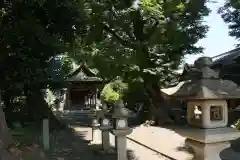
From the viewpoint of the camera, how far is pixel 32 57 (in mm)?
12227

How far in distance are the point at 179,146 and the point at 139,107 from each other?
40.6 ft

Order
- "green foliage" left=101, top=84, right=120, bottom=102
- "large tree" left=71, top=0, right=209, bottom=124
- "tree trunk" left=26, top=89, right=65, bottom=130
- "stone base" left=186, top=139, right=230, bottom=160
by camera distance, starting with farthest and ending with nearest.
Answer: "green foliage" left=101, top=84, right=120, bottom=102 → "large tree" left=71, top=0, right=209, bottom=124 → "tree trunk" left=26, top=89, right=65, bottom=130 → "stone base" left=186, top=139, right=230, bottom=160

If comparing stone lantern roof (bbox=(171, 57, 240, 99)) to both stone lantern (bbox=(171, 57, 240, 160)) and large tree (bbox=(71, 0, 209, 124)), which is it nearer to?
stone lantern (bbox=(171, 57, 240, 160))

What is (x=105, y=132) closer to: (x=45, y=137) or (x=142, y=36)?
(x=45, y=137)

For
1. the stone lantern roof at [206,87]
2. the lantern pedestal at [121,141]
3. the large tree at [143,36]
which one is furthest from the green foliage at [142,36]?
the stone lantern roof at [206,87]

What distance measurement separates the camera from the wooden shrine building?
33500 millimetres

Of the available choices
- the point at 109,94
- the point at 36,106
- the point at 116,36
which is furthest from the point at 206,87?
the point at 109,94

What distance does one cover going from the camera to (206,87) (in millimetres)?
5824

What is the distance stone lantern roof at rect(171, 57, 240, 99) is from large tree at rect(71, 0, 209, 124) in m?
11.7

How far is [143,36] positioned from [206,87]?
1446cm

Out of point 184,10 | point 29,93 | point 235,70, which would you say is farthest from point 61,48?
point 235,70

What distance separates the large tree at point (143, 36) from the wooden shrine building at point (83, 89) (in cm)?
1280

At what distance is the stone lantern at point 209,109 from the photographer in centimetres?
585

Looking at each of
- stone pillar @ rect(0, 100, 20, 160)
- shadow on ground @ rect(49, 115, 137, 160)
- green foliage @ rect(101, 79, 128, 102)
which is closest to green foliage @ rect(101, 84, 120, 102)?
green foliage @ rect(101, 79, 128, 102)
